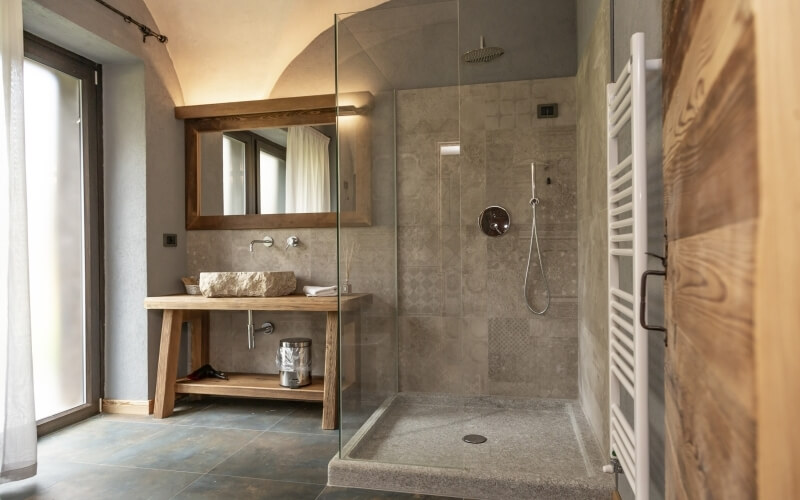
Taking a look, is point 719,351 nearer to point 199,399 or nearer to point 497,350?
point 497,350

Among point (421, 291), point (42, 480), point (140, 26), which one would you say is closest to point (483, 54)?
point (421, 291)

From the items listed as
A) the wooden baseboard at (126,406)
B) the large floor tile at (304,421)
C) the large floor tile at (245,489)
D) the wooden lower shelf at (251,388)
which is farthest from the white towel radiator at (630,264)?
the wooden baseboard at (126,406)

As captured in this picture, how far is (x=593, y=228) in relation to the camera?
94.0 inches

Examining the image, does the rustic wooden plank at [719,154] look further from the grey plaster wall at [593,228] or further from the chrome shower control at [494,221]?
the chrome shower control at [494,221]

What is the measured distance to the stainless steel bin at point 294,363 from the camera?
10.1 feet

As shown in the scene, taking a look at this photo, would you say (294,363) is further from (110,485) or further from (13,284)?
(13,284)

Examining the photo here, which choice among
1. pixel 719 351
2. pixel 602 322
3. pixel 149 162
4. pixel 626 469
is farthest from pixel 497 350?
pixel 149 162

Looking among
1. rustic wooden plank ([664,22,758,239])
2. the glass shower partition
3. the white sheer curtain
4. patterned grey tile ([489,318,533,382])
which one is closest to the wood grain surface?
rustic wooden plank ([664,22,758,239])

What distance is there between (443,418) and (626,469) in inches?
51.6

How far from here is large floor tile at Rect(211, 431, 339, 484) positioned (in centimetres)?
222

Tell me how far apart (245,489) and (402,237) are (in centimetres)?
143

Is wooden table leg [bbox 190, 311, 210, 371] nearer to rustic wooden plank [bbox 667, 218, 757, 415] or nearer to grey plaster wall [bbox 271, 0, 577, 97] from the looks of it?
grey plaster wall [bbox 271, 0, 577, 97]

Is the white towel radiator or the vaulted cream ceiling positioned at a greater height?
the vaulted cream ceiling

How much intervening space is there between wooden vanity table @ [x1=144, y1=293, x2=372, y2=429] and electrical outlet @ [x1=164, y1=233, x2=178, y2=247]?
0.47m
